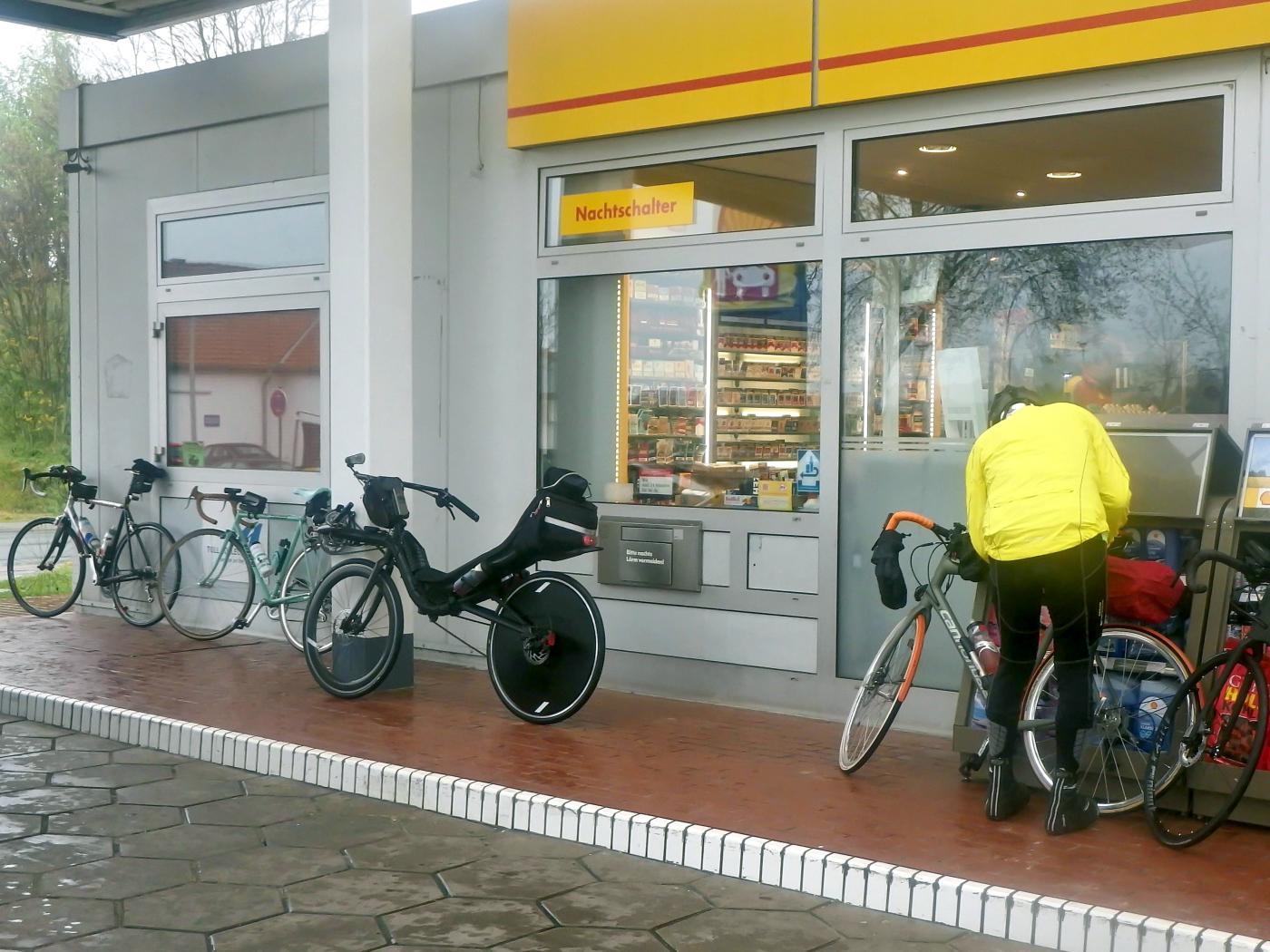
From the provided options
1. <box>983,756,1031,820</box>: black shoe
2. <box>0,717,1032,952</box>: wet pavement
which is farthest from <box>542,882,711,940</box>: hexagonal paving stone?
<box>983,756,1031,820</box>: black shoe

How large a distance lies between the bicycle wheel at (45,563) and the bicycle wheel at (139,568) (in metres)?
0.50

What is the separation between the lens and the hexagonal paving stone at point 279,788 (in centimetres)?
619

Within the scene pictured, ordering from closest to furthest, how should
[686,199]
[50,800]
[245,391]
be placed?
[50,800] → [686,199] → [245,391]

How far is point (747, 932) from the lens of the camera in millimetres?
4504

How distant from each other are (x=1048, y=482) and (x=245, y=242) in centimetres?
679

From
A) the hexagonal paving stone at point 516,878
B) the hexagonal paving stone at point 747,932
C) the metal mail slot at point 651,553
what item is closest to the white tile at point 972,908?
the hexagonal paving stone at point 747,932

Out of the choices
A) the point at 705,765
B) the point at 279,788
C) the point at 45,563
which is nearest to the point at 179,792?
the point at 279,788

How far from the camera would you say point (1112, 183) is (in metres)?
6.55

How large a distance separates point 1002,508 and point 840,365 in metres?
2.15

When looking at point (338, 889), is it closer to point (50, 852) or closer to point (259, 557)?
point (50, 852)

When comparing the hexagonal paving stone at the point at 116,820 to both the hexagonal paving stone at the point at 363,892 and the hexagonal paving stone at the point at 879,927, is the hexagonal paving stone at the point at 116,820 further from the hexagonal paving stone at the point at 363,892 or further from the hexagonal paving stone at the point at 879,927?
the hexagonal paving stone at the point at 879,927

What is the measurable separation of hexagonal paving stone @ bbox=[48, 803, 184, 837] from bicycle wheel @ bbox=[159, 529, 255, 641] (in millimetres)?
3941

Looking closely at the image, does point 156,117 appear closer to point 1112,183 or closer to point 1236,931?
point 1112,183

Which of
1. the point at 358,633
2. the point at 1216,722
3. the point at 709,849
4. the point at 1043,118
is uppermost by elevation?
the point at 1043,118
